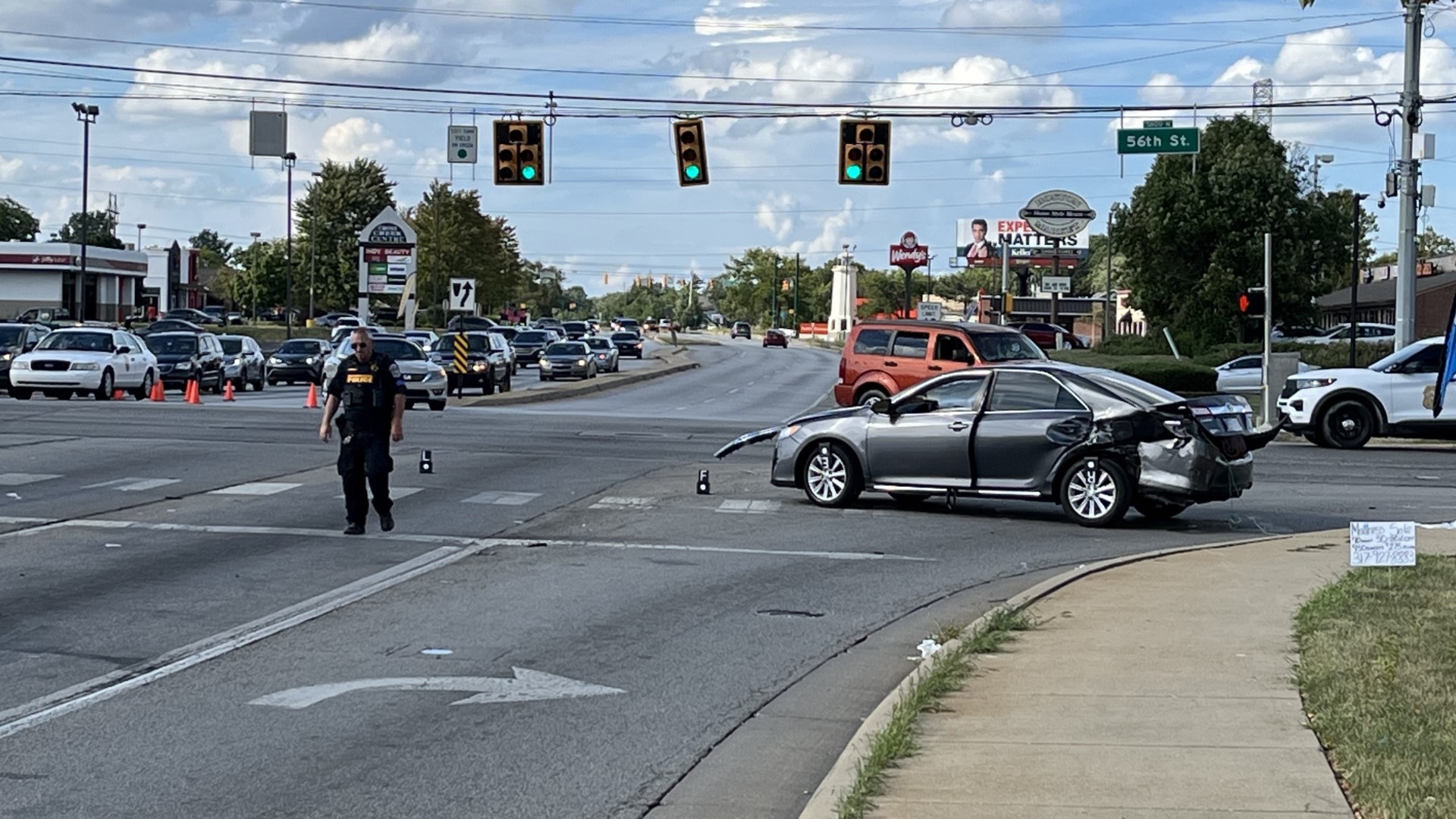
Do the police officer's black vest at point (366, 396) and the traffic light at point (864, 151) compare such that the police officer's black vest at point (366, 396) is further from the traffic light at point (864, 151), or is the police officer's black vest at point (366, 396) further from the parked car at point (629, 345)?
the parked car at point (629, 345)

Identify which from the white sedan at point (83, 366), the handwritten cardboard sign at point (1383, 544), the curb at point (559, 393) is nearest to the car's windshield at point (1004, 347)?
the curb at point (559, 393)

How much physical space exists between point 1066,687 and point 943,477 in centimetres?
839

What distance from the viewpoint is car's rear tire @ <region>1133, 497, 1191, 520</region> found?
16.6 m

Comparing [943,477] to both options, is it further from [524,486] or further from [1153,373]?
[1153,373]

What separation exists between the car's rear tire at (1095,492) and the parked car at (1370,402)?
12.5m

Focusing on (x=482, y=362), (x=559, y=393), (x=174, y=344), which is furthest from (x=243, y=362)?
(x=559, y=393)

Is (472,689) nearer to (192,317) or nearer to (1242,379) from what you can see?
(1242,379)

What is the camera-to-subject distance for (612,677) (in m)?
9.21

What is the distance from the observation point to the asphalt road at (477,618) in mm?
7109

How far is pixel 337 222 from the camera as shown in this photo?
409 ft

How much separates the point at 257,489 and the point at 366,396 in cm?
438

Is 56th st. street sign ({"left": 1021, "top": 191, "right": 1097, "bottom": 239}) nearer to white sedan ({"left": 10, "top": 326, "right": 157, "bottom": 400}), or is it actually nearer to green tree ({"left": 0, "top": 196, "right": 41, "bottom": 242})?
white sedan ({"left": 10, "top": 326, "right": 157, "bottom": 400})

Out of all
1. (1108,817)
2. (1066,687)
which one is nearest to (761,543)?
(1066,687)

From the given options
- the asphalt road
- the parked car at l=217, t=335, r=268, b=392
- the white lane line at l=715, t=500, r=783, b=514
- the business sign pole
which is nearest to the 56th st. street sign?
the business sign pole
